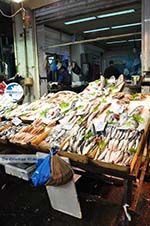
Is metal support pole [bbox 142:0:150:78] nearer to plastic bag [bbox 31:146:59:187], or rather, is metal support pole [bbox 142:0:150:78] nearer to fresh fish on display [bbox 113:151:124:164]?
fresh fish on display [bbox 113:151:124:164]

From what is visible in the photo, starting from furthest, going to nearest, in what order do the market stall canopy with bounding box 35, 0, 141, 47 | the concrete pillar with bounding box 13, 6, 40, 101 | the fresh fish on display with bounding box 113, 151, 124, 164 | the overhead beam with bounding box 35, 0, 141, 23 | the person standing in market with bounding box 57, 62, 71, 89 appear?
the person standing in market with bounding box 57, 62, 71, 89, the concrete pillar with bounding box 13, 6, 40, 101, the market stall canopy with bounding box 35, 0, 141, 47, the overhead beam with bounding box 35, 0, 141, 23, the fresh fish on display with bounding box 113, 151, 124, 164

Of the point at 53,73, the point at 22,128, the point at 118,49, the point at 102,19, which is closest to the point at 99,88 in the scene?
the point at 22,128

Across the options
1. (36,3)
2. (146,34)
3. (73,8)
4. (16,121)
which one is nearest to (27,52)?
(36,3)

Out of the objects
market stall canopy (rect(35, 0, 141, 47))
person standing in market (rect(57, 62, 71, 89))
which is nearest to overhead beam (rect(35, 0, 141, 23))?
market stall canopy (rect(35, 0, 141, 47))

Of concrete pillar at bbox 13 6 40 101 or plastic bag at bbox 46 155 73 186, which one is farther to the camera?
concrete pillar at bbox 13 6 40 101

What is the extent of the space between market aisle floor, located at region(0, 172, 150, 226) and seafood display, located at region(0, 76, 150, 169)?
596 millimetres

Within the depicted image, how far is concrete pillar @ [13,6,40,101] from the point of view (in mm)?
5000

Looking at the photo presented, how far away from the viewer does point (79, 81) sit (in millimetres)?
7203

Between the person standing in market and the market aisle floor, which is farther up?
the person standing in market

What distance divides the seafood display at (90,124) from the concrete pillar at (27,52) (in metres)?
2.93

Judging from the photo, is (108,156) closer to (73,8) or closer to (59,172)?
(59,172)

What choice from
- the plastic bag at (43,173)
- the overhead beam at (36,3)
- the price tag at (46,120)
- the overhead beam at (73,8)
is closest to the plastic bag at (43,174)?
the plastic bag at (43,173)

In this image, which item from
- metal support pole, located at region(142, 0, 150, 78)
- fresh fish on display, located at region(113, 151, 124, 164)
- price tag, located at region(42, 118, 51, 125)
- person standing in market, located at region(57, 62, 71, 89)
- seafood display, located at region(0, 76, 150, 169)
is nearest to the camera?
fresh fish on display, located at region(113, 151, 124, 164)

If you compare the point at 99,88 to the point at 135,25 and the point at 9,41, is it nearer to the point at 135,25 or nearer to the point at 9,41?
the point at 9,41
